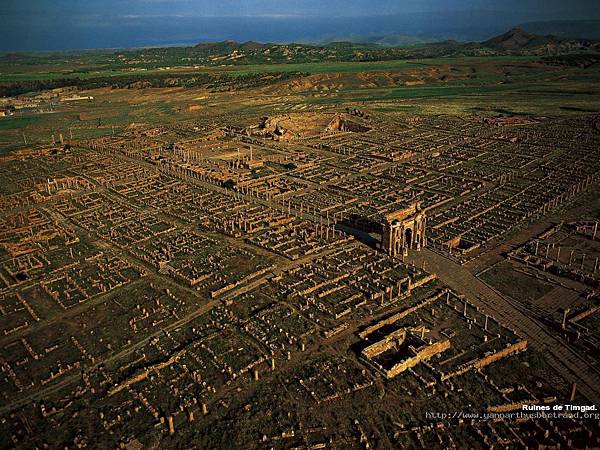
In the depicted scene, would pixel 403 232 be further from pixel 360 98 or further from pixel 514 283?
pixel 360 98

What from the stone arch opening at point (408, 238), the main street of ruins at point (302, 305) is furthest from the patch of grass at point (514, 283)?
the stone arch opening at point (408, 238)

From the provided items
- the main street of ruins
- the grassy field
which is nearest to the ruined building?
the main street of ruins

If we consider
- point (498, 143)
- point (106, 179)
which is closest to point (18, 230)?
point (106, 179)

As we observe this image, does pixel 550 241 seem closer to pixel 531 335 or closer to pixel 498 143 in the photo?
pixel 531 335

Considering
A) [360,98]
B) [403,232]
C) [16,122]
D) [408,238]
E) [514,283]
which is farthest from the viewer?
[360,98]

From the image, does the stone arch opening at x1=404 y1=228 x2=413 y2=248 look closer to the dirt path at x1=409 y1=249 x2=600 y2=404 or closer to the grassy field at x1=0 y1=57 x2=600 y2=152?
the dirt path at x1=409 y1=249 x2=600 y2=404

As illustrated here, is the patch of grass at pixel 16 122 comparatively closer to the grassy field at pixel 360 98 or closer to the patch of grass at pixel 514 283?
the grassy field at pixel 360 98


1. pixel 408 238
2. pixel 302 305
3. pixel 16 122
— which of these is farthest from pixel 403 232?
pixel 16 122

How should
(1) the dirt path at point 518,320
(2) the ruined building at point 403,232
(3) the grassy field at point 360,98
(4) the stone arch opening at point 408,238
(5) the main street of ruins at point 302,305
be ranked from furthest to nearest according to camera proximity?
(3) the grassy field at point 360,98, (4) the stone arch opening at point 408,238, (2) the ruined building at point 403,232, (1) the dirt path at point 518,320, (5) the main street of ruins at point 302,305
